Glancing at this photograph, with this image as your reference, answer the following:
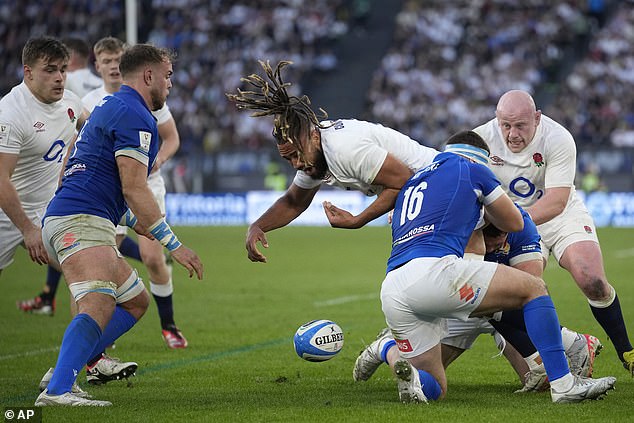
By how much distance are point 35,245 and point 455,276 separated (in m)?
3.12

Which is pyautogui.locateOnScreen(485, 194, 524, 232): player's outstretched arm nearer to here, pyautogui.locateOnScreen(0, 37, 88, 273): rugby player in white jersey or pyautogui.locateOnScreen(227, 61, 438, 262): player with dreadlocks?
pyautogui.locateOnScreen(227, 61, 438, 262): player with dreadlocks

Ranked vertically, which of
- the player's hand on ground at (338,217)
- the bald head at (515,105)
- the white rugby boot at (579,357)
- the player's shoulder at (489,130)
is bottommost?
the white rugby boot at (579,357)

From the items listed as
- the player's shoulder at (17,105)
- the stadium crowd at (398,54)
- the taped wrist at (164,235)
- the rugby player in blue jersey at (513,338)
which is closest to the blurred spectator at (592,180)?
the stadium crowd at (398,54)

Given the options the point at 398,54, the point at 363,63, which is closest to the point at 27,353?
the point at 398,54

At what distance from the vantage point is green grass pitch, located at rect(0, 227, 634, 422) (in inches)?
252

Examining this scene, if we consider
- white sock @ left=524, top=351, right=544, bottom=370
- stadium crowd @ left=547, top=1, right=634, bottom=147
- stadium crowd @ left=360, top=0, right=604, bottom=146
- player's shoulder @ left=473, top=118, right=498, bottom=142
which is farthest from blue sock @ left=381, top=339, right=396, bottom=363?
stadium crowd @ left=360, top=0, right=604, bottom=146

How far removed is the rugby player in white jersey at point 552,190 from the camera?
8.30 m

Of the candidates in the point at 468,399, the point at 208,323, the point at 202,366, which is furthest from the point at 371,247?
the point at 468,399

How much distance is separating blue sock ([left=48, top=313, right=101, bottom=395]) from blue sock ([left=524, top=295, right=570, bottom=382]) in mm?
2789

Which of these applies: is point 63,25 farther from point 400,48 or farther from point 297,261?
point 297,261

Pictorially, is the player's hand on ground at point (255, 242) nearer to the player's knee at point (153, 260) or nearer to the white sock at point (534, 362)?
the white sock at point (534, 362)

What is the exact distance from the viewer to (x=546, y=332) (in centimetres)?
634

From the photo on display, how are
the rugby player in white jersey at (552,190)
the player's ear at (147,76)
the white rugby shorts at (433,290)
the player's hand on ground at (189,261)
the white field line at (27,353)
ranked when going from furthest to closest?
the white field line at (27,353), the rugby player in white jersey at (552,190), the player's ear at (147,76), the player's hand on ground at (189,261), the white rugby shorts at (433,290)

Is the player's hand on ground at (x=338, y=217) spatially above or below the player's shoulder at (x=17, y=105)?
below
